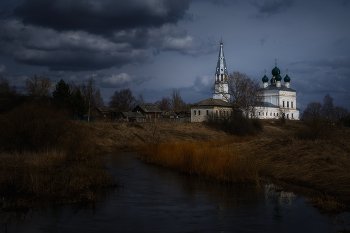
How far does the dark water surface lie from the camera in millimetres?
9711

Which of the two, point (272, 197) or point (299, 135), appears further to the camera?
point (299, 135)

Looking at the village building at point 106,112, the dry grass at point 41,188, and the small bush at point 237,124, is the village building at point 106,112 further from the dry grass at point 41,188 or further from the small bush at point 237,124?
the dry grass at point 41,188

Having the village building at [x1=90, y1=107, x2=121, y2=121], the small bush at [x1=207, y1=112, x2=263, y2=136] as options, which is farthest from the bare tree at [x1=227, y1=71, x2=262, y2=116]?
the village building at [x1=90, y1=107, x2=121, y2=121]

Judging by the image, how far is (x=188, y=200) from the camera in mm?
13172

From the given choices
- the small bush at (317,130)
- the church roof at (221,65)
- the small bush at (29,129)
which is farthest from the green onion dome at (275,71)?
the small bush at (29,129)

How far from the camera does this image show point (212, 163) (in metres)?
17.1

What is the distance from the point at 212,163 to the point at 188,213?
6.07 m

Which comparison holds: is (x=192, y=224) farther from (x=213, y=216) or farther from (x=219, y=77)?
(x=219, y=77)

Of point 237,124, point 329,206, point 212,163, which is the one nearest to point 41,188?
point 212,163

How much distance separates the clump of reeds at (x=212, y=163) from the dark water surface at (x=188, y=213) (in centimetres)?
85

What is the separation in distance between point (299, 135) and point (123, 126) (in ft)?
79.5

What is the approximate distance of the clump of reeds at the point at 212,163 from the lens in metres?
16.0

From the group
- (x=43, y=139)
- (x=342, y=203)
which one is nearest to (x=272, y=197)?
(x=342, y=203)

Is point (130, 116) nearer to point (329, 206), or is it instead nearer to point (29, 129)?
point (29, 129)
